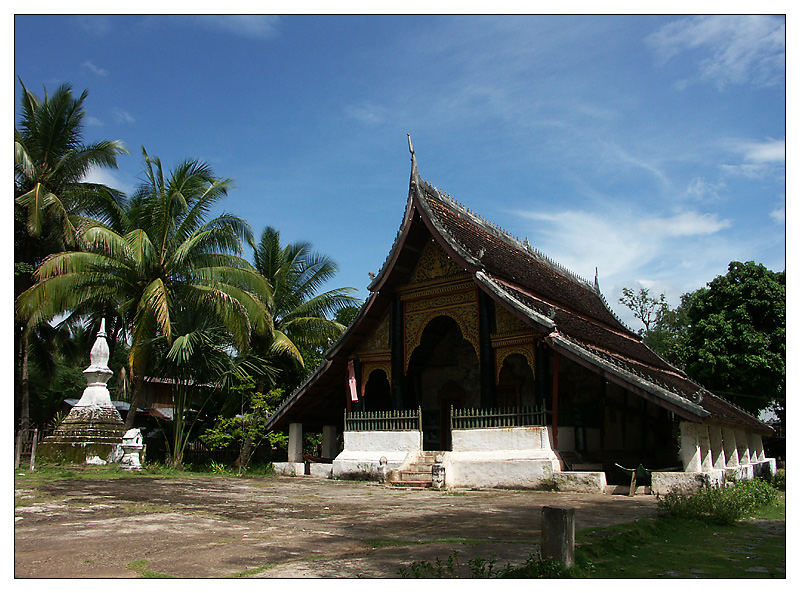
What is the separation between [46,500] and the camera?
29.8 feet

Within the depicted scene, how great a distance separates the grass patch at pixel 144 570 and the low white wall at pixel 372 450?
991 cm

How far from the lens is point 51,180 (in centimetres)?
2059

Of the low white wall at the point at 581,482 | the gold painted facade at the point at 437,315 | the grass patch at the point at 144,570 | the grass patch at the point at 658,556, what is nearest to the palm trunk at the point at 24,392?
the gold painted facade at the point at 437,315

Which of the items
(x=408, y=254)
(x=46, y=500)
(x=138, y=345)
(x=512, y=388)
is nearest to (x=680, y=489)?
(x=512, y=388)

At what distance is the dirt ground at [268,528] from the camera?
475cm

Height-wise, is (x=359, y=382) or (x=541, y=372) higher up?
(x=541, y=372)

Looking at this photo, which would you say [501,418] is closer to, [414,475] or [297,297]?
[414,475]

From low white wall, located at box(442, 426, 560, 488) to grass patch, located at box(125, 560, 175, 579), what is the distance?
8.95 meters

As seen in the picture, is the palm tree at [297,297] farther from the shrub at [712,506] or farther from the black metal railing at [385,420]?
the shrub at [712,506]

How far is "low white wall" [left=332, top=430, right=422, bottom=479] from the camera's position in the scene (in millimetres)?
14727

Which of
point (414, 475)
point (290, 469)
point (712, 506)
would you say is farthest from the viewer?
point (290, 469)

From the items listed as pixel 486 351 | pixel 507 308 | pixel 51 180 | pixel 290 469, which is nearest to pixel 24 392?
pixel 51 180

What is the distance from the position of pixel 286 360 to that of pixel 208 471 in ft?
15.3

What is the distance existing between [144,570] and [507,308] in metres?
9.85
